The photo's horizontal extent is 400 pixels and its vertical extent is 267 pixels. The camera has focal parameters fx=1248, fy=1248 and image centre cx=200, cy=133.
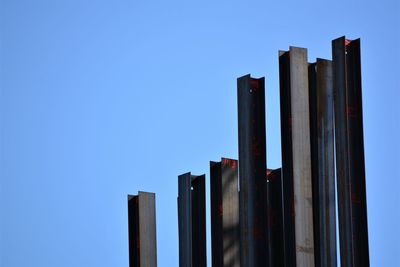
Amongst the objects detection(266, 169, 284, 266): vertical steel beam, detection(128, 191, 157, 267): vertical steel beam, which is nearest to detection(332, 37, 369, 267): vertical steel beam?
detection(266, 169, 284, 266): vertical steel beam

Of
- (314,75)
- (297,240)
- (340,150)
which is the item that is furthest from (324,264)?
(314,75)

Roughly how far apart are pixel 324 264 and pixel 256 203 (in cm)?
167

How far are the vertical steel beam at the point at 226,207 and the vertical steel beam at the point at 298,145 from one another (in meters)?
2.59

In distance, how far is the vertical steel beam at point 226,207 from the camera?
78.7 feet

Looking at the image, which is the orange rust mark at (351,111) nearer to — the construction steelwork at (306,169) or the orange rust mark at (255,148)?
the construction steelwork at (306,169)

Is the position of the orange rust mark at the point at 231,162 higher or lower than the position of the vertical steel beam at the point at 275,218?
higher

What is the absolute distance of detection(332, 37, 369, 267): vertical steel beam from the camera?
20812 mm

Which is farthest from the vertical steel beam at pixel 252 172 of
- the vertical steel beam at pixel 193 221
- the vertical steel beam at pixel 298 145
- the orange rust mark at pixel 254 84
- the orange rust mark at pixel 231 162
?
the vertical steel beam at pixel 193 221

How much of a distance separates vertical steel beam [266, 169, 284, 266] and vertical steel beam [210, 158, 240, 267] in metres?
1.65

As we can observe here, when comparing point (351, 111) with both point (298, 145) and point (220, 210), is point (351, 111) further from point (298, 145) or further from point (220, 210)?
point (220, 210)

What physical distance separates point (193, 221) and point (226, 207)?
1661 millimetres

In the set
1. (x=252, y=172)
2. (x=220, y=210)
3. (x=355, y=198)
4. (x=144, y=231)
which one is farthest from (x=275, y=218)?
(x=144, y=231)

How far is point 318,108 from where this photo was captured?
21.6m

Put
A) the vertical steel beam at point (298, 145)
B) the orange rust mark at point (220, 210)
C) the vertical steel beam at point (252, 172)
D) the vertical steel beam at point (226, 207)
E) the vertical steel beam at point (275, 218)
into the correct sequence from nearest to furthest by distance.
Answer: the vertical steel beam at point (298, 145)
the vertical steel beam at point (252, 172)
the vertical steel beam at point (275, 218)
the vertical steel beam at point (226, 207)
the orange rust mark at point (220, 210)
